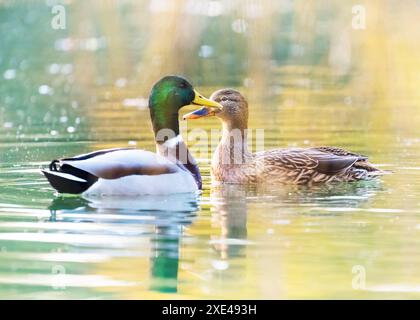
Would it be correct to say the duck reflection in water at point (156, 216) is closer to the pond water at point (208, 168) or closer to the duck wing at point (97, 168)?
the pond water at point (208, 168)

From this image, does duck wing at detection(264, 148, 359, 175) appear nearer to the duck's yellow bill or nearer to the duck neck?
the duck neck

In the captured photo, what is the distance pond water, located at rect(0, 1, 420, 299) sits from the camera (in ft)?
24.7

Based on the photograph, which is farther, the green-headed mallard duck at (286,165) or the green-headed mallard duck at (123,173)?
the green-headed mallard duck at (286,165)

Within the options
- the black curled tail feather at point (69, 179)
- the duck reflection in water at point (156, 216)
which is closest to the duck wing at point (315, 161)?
the duck reflection in water at point (156, 216)

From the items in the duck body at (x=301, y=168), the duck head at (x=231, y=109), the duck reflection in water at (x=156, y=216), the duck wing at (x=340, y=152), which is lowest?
the duck reflection in water at (x=156, y=216)

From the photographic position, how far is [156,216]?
30.7 ft

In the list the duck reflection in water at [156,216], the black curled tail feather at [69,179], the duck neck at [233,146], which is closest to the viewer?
the duck reflection in water at [156,216]

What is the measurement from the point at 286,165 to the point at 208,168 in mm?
1262

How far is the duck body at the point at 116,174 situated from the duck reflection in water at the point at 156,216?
9 cm

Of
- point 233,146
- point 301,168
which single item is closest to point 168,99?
point 233,146

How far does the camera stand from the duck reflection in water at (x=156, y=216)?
7.66m

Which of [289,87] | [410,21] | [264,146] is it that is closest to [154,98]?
[264,146]

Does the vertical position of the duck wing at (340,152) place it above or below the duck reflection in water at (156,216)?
above
